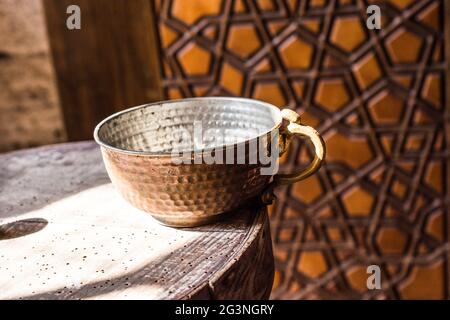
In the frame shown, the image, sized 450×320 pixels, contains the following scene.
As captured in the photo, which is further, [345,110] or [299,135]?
[345,110]

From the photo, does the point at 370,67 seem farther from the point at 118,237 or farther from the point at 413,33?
the point at 118,237

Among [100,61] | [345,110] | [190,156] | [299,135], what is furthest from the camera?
[100,61]

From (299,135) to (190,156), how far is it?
0.29m

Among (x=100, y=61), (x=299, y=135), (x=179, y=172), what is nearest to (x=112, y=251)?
(x=179, y=172)

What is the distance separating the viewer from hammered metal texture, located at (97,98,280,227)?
1.18 meters

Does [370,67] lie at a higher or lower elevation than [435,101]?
higher

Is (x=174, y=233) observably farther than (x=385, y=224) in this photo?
No

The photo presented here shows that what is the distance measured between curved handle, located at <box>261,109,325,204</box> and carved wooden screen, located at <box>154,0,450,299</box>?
5.03 feet

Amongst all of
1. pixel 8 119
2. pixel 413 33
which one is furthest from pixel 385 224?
pixel 8 119

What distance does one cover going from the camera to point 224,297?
111cm

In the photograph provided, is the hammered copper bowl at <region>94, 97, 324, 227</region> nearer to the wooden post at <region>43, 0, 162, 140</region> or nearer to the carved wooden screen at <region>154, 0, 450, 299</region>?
the carved wooden screen at <region>154, 0, 450, 299</region>

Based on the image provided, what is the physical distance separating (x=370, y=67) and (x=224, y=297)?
6.21 ft

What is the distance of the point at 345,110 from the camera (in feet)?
9.20

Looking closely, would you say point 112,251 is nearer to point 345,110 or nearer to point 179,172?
point 179,172
